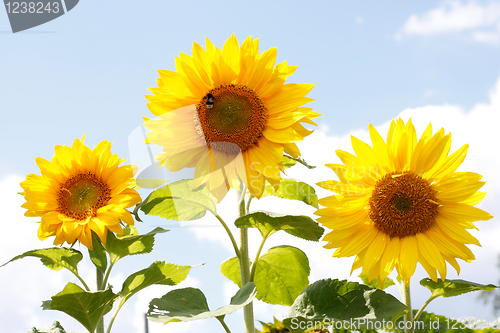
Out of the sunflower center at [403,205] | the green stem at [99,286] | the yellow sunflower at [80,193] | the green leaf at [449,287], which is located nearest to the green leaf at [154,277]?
the green stem at [99,286]

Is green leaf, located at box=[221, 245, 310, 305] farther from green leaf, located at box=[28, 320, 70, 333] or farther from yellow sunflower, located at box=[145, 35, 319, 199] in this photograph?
green leaf, located at box=[28, 320, 70, 333]

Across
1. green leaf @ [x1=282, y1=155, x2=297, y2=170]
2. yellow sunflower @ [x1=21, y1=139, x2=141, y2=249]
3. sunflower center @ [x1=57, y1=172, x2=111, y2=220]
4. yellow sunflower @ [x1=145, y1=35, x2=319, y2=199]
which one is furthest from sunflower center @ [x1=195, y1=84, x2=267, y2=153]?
sunflower center @ [x1=57, y1=172, x2=111, y2=220]

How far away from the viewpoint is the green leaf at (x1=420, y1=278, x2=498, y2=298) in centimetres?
126

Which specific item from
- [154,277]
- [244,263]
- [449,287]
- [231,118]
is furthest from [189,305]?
[449,287]

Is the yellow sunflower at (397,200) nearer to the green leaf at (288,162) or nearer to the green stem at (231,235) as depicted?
the green leaf at (288,162)

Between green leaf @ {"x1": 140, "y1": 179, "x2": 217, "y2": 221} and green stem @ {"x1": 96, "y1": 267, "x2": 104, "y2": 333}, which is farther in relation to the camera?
green stem @ {"x1": 96, "y1": 267, "x2": 104, "y2": 333}

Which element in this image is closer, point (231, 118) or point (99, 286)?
point (231, 118)

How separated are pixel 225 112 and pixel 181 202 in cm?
32

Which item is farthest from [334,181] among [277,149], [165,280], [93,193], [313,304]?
[93,193]

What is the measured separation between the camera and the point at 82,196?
151 cm

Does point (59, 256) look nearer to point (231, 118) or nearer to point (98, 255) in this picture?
point (98, 255)

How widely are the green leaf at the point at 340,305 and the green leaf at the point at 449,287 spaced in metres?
0.16

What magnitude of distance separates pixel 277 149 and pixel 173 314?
493 mm

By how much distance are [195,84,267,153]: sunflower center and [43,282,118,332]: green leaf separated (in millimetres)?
577
